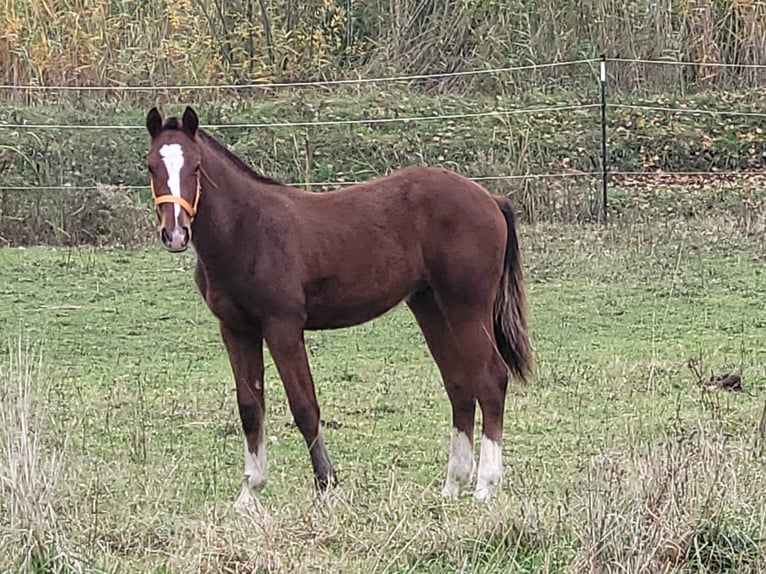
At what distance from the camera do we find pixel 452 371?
245 inches

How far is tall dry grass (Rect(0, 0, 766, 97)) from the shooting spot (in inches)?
592

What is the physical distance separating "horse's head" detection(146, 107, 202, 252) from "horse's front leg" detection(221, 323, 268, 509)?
0.61 metres

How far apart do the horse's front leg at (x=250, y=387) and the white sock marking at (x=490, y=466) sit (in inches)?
36.5

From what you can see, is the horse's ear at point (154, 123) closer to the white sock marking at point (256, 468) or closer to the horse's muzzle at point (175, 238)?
the horse's muzzle at point (175, 238)

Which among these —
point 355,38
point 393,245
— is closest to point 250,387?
point 393,245

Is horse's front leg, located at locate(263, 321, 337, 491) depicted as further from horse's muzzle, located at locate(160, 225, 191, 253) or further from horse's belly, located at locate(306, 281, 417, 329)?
horse's muzzle, located at locate(160, 225, 191, 253)

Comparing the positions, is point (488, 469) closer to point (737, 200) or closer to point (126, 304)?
point (126, 304)

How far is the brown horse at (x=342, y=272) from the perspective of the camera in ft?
18.8

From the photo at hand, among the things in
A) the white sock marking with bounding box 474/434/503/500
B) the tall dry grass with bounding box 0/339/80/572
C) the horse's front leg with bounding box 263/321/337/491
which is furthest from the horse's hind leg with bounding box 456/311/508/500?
the tall dry grass with bounding box 0/339/80/572

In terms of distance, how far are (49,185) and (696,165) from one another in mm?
6717

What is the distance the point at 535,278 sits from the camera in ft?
34.7

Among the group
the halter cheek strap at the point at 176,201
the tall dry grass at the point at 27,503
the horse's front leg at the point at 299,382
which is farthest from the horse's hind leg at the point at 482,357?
the tall dry grass at the point at 27,503

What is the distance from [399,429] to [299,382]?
127cm

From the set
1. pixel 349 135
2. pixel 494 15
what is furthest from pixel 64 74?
pixel 494 15
